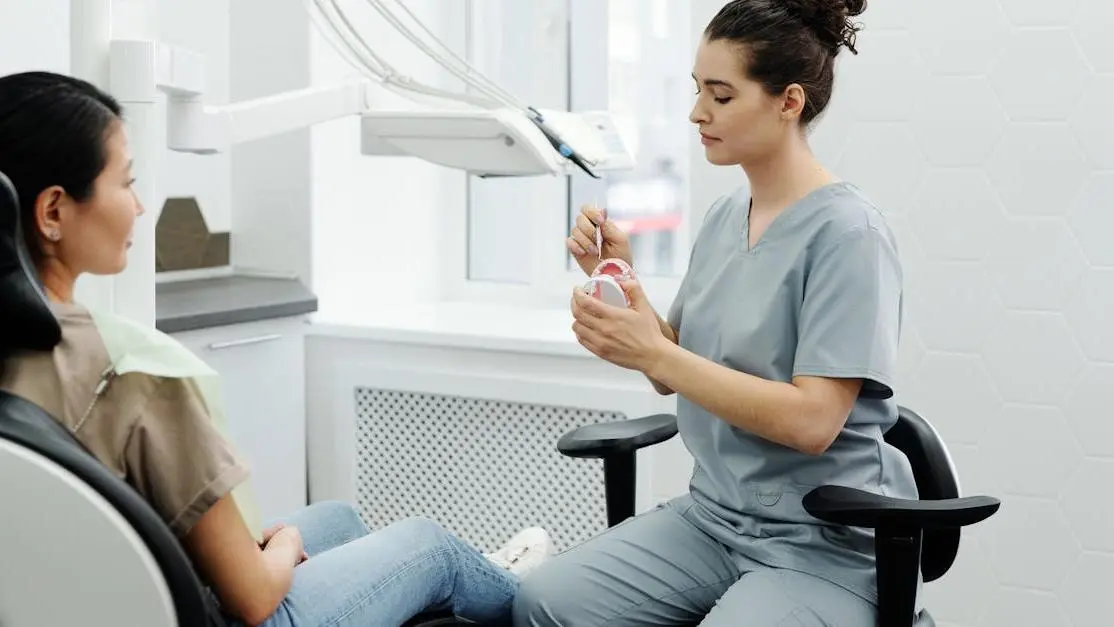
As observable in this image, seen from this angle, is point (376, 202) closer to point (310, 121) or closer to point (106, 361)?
point (310, 121)

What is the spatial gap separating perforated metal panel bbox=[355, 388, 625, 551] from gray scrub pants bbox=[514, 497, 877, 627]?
939 mm

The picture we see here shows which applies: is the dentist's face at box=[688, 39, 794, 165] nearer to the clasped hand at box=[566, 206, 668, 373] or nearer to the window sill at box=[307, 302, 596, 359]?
the clasped hand at box=[566, 206, 668, 373]

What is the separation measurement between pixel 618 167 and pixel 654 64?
119 centimetres

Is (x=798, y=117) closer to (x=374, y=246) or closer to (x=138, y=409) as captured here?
(x=138, y=409)

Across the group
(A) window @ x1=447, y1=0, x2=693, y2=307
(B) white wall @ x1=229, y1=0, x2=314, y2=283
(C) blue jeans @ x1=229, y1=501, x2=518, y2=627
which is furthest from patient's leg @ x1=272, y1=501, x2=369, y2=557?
(A) window @ x1=447, y1=0, x2=693, y2=307

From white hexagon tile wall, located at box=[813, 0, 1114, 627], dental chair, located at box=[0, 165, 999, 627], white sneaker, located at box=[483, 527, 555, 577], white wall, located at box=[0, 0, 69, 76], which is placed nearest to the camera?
dental chair, located at box=[0, 165, 999, 627]

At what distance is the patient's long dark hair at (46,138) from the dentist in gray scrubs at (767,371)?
64cm

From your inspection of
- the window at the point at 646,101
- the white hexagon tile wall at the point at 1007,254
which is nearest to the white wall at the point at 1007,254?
the white hexagon tile wall at the point at 1007,254

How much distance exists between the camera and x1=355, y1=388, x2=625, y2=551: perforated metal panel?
2.88 m

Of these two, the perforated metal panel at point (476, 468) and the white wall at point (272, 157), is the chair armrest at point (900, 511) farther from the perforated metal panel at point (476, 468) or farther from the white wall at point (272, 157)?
the white wall at point (272, 157)

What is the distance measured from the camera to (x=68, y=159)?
1351mm

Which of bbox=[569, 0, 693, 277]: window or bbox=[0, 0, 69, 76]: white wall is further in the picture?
bbox=[569, 0, 693, 277]: window

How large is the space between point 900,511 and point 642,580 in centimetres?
41

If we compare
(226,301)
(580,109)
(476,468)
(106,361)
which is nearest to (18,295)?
(106,361)
